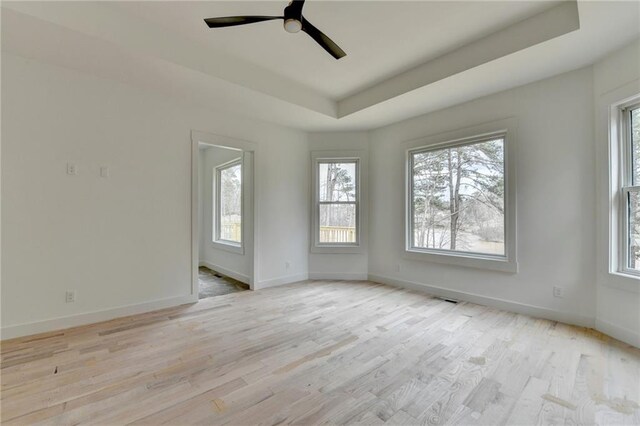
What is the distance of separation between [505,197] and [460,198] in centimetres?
58

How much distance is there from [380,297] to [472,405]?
2195mm

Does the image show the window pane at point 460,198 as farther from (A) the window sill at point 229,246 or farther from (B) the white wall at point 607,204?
(A) the window sill at point 229,246

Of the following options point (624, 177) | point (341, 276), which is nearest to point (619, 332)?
point (624, 177)

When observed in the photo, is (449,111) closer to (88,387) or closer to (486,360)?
(486,360)

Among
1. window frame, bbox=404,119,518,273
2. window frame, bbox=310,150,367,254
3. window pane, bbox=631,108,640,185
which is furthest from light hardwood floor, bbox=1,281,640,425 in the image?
window frame, bbox=310,150,367,254

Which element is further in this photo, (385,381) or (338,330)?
(338,330)

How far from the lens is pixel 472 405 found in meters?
1.75

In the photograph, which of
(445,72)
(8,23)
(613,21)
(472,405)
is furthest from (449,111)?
(8,23)

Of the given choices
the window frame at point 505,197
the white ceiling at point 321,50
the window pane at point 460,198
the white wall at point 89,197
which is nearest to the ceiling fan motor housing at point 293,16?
the white ceiling at point 321,50

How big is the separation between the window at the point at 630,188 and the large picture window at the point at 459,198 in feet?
3.31

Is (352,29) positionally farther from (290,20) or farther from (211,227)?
(211,227)

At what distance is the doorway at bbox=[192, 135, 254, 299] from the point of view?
4.46 meters

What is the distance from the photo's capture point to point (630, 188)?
8.50ft

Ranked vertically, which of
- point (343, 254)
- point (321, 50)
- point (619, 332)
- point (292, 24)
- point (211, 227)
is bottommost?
point (619, 332)
